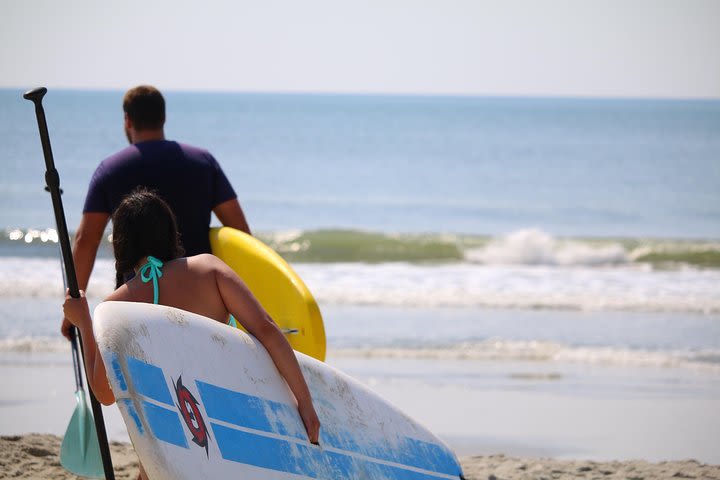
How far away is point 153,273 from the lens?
2.61 metres

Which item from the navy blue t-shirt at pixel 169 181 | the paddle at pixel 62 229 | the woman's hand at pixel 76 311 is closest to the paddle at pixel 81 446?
the navy blue t-shirt at pixel 169 181

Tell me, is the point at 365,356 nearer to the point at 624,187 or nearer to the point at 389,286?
the point at 389,286

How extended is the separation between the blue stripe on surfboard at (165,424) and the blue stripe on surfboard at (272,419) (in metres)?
0.12

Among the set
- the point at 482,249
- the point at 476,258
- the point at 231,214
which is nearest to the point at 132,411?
the point at 231,214

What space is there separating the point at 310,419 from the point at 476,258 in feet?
40.6

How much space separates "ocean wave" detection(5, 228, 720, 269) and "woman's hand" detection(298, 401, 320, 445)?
437 inches

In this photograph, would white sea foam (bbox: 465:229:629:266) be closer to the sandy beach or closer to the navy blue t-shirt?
the sandy beach

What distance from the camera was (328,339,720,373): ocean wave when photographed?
7227 mm

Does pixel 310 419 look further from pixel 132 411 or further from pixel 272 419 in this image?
pixel 132 411

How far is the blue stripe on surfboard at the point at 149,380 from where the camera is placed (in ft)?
8.08

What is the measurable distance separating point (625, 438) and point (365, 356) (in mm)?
2384

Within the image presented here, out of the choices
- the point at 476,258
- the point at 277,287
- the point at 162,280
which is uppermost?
the point at 162,280

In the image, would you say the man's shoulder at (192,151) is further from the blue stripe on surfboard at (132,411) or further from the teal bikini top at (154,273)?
the blue stripe on surfboard at (132,411)

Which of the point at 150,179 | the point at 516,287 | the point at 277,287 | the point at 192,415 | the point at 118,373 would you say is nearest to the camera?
the point at 118,373
